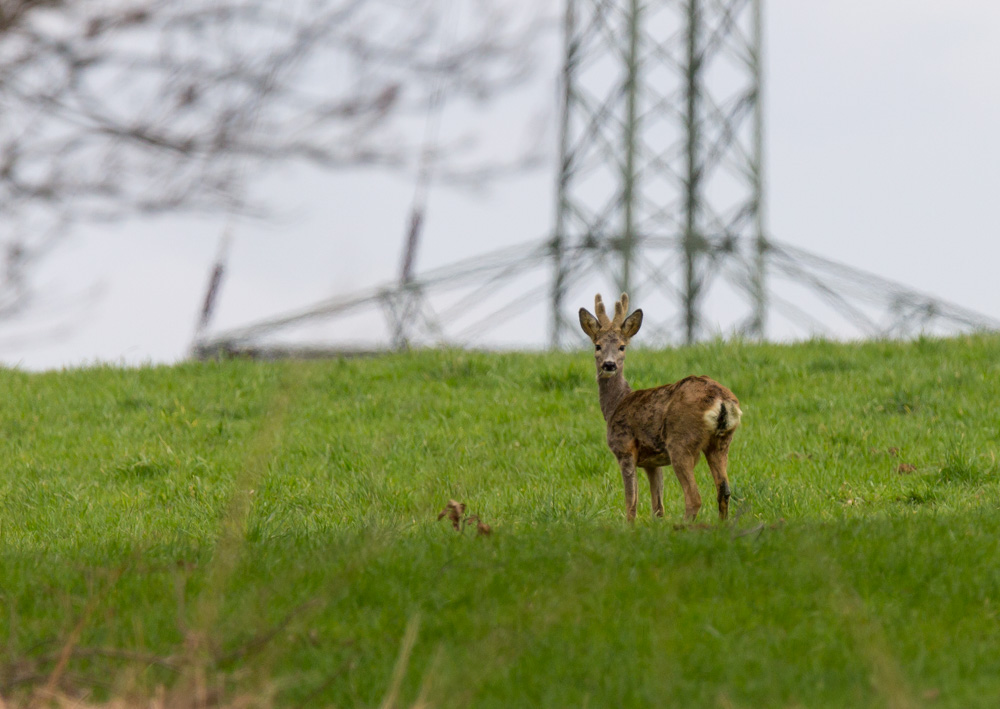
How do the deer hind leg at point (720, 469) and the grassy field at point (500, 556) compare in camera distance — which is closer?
the grassy field at point (500, 556)

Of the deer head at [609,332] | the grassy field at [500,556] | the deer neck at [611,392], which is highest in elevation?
the deer head at [609,332]

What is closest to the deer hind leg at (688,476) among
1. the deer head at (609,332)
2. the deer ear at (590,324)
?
the deer head at (609,332)

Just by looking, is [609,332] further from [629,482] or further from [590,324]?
[629,482]

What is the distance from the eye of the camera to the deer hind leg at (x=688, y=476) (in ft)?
23.8

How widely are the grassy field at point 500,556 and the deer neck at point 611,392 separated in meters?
0.82

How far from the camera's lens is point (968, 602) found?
5.58 meters

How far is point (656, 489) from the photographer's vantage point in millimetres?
7926

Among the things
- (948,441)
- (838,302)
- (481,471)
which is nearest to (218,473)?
(481,471)

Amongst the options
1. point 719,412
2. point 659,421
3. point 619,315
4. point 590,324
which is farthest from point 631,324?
point 719,412

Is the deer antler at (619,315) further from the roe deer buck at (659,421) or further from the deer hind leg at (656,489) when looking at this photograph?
the deer hind leg at (656,489)

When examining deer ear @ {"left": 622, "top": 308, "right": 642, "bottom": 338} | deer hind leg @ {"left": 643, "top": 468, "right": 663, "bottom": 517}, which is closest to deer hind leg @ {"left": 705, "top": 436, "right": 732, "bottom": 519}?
deer hind leg @ {"left": 643, "top": 468, "right": 663, "bottom": 517}

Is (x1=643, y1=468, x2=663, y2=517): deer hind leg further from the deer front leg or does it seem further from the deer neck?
the deer neck

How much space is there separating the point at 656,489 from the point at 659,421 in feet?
2.34

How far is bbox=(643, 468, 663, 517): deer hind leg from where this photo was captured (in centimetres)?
776
